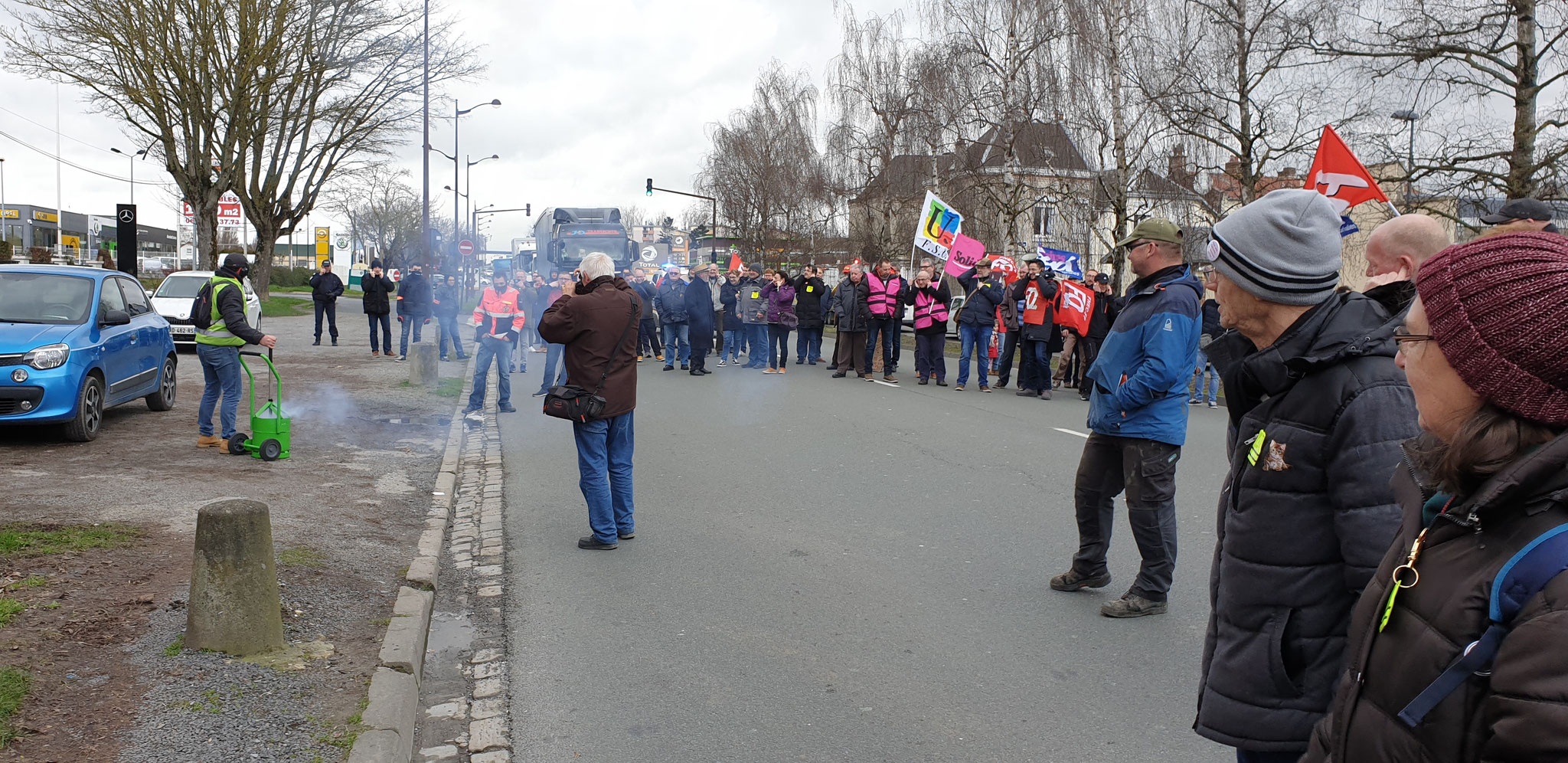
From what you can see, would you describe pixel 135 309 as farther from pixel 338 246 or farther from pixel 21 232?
pixel 21 232

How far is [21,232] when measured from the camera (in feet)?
293

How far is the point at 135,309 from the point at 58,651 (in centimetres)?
838

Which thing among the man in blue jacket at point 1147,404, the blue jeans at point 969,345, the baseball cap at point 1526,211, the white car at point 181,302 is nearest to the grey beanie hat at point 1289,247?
the man in blue jacket at point 1147,404

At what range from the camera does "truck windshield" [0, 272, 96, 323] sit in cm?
1025

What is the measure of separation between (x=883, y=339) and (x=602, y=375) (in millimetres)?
12825

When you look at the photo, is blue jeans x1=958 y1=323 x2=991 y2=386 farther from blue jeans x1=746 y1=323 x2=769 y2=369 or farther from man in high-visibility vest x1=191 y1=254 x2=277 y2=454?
man in high-visibility vest x1=191 y1=254 x2=277 y2=454

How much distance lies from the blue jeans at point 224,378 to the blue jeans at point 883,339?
36.6 feet

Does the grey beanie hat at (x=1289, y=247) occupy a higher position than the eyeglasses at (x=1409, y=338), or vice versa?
the grey beanie hat at (x=1289, y=247)

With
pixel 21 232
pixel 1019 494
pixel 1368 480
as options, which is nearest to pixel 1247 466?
pixel 1368 480

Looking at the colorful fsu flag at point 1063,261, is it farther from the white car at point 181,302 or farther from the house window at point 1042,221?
the white car at point 181,302

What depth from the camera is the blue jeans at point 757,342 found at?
2091cm

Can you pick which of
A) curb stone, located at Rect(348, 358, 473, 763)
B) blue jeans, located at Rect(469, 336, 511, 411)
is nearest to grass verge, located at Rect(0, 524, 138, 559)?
curb stone, located at Rect(348, 358, 473, 763)

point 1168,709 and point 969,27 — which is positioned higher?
point 969,27

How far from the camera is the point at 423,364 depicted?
16.7 meters
